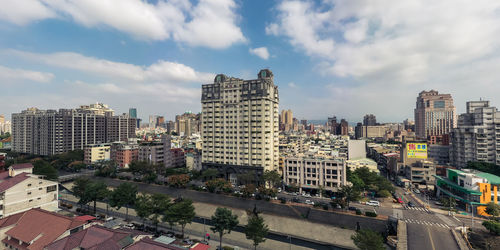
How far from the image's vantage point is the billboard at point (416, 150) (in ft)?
295

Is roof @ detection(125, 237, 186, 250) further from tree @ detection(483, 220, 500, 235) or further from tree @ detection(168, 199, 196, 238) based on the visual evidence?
tree @ detection(483, 220, 500, 235)

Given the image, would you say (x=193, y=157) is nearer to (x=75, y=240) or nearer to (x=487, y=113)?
(x=75, y=240)

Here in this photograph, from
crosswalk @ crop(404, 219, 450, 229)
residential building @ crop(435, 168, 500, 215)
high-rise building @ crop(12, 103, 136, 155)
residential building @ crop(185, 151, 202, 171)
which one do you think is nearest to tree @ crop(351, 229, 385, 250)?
crosswalk @ crop(404, 219, 450, 229)

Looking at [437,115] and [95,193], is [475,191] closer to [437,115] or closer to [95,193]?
[95,193]

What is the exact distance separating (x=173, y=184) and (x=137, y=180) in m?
20.2

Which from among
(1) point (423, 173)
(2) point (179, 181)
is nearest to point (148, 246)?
(2) point (179, 181)

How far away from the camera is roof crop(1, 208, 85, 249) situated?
3278 centimetres

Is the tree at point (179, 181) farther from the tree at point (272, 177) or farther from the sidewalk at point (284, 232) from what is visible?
the tree at point (272, 177)

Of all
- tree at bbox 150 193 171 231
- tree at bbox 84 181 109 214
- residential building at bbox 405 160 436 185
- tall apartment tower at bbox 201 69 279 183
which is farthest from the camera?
Answer: tall apartment tower at bbox 201 69 279 183

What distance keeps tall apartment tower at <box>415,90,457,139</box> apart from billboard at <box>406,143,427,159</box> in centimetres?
11277

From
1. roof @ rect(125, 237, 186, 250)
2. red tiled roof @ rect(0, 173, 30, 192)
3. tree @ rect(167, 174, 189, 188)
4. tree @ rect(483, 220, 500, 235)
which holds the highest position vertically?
red tiled roof @ rect(0, 173, 30, 192)

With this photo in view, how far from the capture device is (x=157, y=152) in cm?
10756

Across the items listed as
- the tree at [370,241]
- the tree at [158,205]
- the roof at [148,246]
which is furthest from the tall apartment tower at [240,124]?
the roof at [148,246]

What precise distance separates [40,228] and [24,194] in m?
19.8
